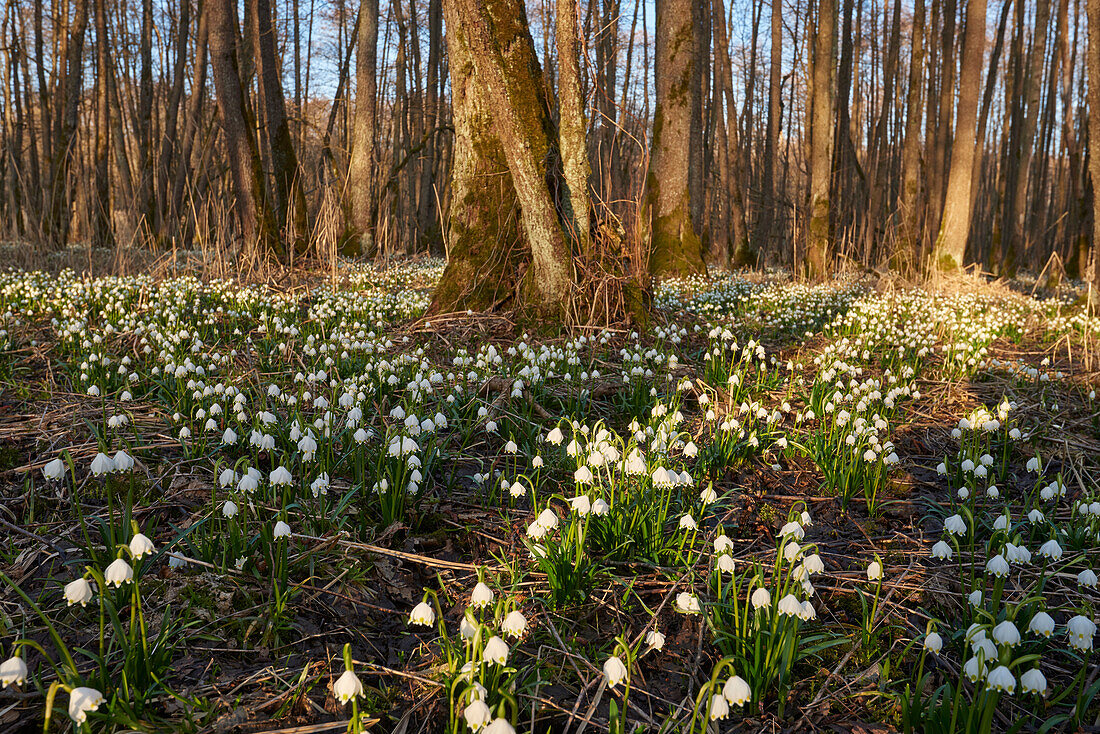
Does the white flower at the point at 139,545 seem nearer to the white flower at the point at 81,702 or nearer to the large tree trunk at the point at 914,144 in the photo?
the white flower at the point at 81,702

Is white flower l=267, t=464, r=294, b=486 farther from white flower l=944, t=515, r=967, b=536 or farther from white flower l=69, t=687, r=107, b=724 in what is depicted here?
white flower l=944, t=515, r=967, b=536

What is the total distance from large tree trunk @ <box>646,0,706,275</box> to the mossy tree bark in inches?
196

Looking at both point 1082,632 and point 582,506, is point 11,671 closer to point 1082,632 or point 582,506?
point 582,506

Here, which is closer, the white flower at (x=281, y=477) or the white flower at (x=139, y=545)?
the white flower at (x=139, y=545)

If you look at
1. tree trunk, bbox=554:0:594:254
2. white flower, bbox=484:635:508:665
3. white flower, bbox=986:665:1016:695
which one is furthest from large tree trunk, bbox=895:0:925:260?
white flower, bbox=484:635:508:665

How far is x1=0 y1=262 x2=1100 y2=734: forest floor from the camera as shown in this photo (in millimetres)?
1729

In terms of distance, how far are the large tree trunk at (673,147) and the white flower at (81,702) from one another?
9857mm

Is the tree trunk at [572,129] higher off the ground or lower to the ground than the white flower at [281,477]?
higher

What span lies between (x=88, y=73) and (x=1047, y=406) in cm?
2981

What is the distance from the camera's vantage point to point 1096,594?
2.33 m

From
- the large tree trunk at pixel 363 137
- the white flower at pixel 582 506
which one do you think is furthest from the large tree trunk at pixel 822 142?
the white flower at pixel 582 506

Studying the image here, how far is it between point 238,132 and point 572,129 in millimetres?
6742

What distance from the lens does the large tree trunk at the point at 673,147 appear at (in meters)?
10.5

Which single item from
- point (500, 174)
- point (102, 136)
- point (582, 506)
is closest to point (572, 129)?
point (500, 174)
